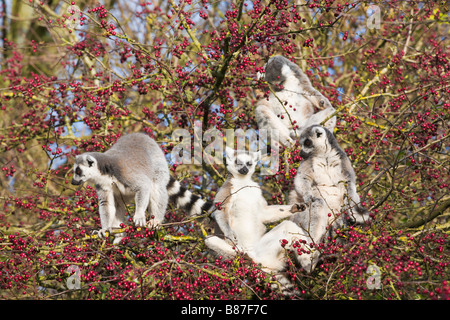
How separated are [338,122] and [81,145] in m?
3.43

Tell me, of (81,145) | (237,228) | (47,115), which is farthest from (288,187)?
(47,115)

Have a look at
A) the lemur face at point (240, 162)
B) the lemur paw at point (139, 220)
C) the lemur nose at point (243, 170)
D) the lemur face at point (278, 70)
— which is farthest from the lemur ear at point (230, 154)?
the lemur face at point (278, 70)

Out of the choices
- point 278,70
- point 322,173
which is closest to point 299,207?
point 322,173

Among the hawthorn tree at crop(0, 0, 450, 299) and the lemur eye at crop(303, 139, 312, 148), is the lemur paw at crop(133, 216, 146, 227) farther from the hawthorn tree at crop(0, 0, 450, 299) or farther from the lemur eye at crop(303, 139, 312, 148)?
the lemur eye at crop(303, 139, 312, 148)

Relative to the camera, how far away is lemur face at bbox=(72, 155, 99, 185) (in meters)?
6.01

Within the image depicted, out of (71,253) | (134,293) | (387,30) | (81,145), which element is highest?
(387,30)

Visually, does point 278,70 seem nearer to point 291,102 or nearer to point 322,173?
point 291,102

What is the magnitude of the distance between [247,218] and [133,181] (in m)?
1.41

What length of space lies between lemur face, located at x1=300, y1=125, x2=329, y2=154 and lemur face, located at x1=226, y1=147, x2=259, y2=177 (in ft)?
2.11

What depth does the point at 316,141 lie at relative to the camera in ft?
20.6

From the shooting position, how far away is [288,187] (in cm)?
632

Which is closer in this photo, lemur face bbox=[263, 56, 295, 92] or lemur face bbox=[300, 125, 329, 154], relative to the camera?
lemur face bbox=[300, 125, 329, 154]

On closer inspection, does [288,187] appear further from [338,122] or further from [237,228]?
[338,122]

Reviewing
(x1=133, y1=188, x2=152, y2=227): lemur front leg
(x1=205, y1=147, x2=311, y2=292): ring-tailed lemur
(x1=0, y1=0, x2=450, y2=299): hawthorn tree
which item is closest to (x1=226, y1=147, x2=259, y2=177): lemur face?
(x1=205, y1=147, x2=311, y2=292): ring-tailed lemur
